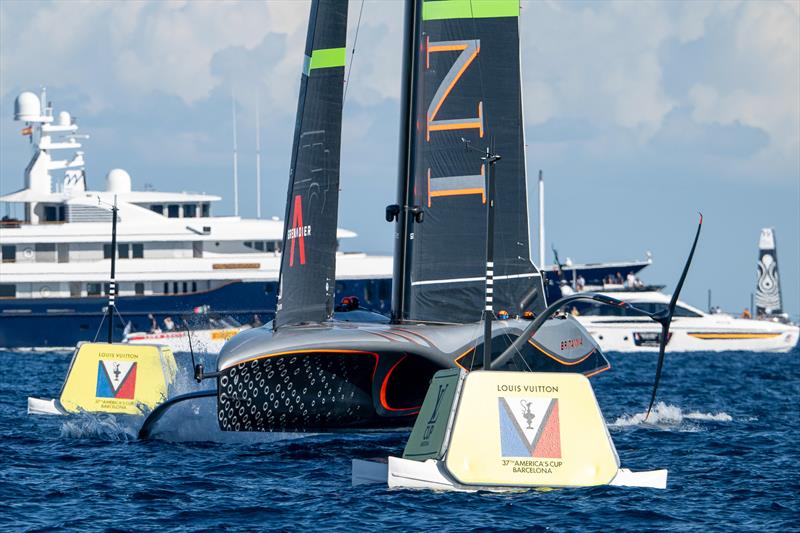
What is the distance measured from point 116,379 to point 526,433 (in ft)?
38.4

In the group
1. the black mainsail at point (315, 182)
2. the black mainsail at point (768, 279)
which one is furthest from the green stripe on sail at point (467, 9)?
the black mainsail at point (768, 279)

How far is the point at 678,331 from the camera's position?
57375 millimetres

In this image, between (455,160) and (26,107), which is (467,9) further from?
(26,107)

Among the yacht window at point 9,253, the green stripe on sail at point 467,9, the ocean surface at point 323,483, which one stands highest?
the green stripe on sail at point 467,9

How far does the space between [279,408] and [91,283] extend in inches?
1471

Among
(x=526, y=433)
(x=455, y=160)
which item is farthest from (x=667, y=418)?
(x=526, y=433)

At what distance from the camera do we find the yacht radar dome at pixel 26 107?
59.1m

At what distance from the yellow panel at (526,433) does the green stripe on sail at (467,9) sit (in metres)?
8.02

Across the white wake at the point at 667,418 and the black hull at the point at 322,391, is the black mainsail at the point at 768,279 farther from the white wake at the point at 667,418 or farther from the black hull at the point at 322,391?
the black hull at the point at 322,391

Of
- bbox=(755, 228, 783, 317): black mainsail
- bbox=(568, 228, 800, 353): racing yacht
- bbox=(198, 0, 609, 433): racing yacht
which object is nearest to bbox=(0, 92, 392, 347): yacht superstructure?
bbox=(568, 228, 800, 353): racing yacht

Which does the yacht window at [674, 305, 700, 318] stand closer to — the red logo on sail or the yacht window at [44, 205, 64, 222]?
the yacht window at [44, 205, 64, 222]

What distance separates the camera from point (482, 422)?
14531 millimetres

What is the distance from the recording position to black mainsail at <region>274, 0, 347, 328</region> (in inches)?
800

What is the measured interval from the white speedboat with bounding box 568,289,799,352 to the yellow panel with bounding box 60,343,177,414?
115 ft
